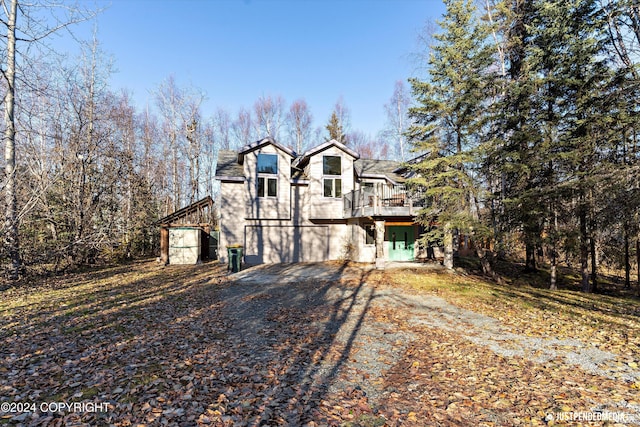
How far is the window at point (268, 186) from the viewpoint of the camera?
1647 centimetres

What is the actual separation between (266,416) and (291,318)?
3997mm

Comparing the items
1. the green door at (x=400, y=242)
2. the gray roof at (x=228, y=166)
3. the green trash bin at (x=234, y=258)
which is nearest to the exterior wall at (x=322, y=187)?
the gray roof at (x=228, y=166)

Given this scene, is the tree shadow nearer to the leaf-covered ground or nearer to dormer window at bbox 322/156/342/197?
the leaf-covered ground

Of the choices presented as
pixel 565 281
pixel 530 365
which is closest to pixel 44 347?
pixel 530 365

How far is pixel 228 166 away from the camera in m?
17.7

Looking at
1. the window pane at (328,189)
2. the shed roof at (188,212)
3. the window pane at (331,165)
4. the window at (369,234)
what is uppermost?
the window pane at (331,165)

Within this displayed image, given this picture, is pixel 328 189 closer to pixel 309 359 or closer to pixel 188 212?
pixel 188 212

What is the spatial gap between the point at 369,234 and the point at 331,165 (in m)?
4.80

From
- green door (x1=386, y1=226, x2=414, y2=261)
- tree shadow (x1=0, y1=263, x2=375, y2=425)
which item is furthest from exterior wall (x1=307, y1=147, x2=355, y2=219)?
tree shadow (x1=0, y1=263, x2=375, y2=425)

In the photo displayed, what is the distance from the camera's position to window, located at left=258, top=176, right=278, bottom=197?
54.0 ft

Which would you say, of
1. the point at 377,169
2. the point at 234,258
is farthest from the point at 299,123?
the point at 234,258

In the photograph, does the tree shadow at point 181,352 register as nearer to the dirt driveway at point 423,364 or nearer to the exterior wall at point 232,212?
the dirt driveway at point 423,364

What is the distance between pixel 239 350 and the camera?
18.1ft

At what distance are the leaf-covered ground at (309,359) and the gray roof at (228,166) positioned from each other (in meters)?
8.44
